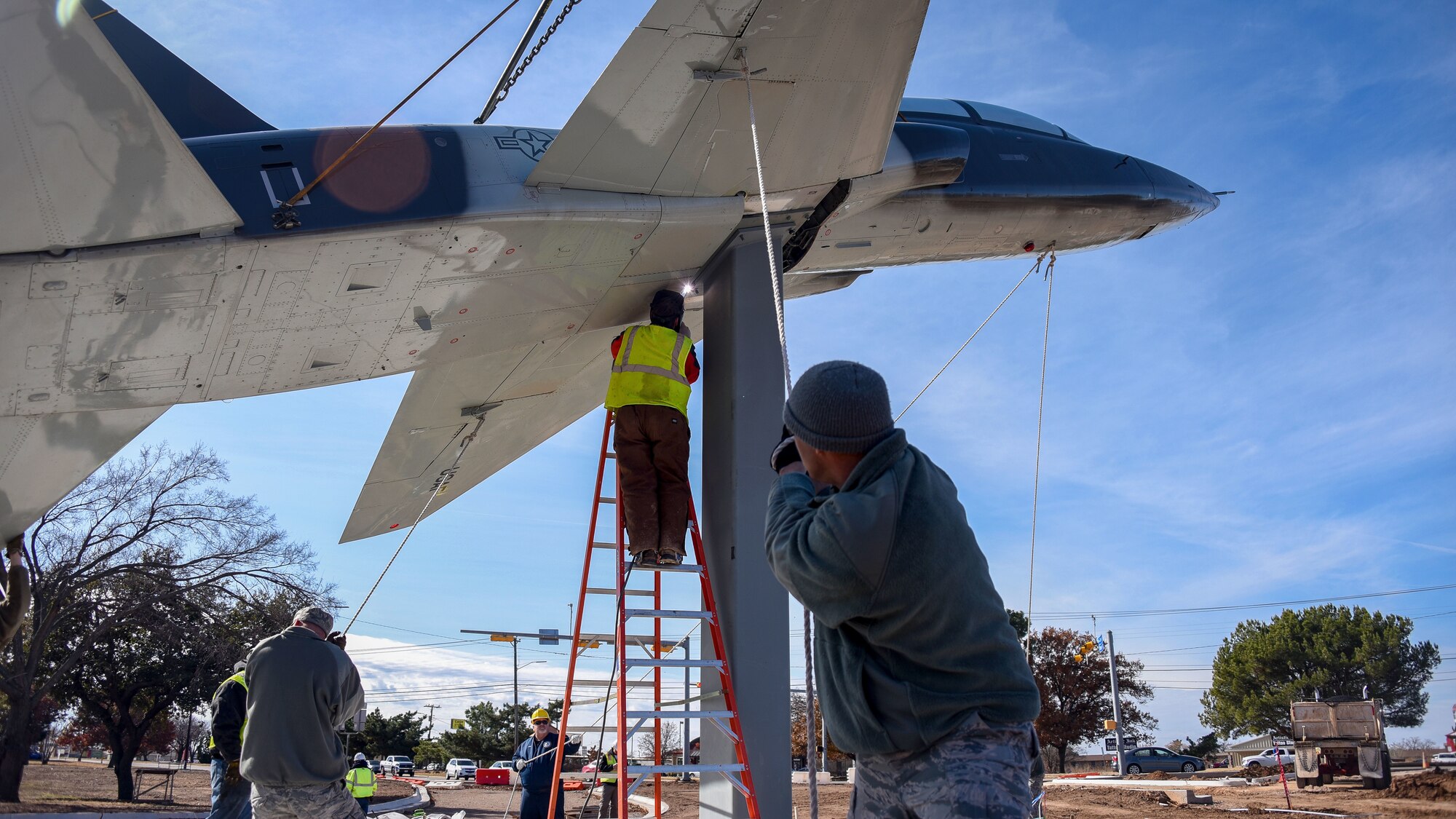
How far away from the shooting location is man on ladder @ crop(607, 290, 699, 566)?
689 centimetres

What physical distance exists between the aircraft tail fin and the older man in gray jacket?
13.2 ft

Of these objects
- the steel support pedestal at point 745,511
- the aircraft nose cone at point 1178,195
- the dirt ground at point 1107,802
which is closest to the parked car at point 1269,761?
the dirt ground at point 1107,802

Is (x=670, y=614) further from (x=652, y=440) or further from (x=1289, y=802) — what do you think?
(x=1289, y=802)

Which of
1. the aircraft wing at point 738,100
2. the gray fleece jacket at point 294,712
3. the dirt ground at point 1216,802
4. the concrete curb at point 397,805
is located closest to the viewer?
the gray fleece jacket at point 294,712

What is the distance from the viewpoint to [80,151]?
509cm

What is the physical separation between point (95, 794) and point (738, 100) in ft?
94.3

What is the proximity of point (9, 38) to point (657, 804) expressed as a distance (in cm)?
602

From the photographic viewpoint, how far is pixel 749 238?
7750 millimetres

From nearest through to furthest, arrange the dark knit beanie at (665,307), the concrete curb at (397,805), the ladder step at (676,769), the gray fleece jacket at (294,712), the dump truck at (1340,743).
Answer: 1. the gray fleece jacket at (294,712)
2. the ladder step at (676,769)
3. the dark knit beanie at (665,307)
4. the dump truck at (1340,743)
5. the concrete curb at (397,805)

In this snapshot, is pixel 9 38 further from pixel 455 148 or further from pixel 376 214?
pixel 455 148

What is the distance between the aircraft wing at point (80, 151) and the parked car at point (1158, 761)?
3605cm

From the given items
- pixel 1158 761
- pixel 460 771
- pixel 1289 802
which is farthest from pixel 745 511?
pixel 460 771

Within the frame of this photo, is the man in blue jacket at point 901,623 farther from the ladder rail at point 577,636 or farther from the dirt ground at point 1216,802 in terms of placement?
the dirt ground at point 1216,802

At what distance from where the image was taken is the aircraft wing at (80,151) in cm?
467
